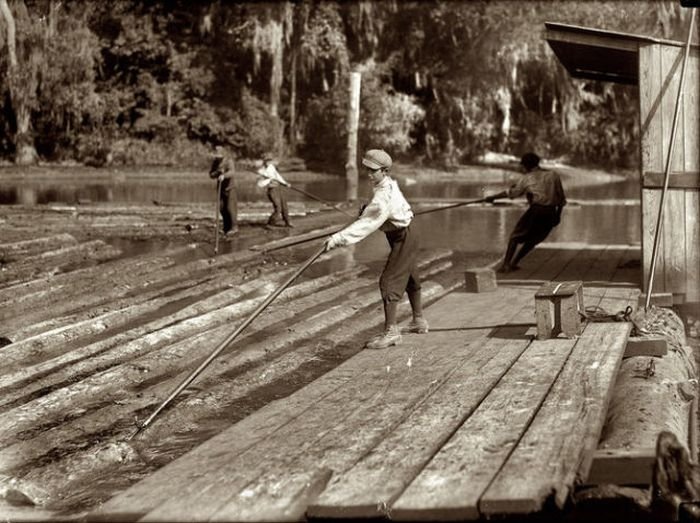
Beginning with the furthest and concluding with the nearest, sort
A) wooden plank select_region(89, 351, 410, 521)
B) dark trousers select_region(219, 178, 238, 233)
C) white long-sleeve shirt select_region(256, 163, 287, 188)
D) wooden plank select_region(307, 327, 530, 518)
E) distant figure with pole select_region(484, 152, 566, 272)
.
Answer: white long-sleeve shirt select_region(256, 163, 287, 188), dark trousers select_region(219, 178, 238, 233), distant figure with pole select_region(484, 152, 566, 272), wooden plank select_region(89, 351, 410, 521), wooden plank select_region(307, 327, 530, 518)

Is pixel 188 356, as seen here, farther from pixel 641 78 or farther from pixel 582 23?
pixel 582 23

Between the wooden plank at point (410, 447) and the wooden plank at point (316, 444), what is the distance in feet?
0.36

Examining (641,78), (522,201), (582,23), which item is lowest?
(522,201)

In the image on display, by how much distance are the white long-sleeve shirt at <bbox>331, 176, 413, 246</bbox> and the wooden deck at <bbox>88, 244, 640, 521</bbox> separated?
97cm

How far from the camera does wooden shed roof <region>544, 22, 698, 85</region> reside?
12.1 m

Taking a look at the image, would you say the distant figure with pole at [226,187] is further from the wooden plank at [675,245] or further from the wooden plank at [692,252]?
the wooden plank at [692,252]

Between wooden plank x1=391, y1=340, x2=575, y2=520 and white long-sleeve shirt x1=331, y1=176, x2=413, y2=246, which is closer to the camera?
wooden plank x1=391, y1=340, x2=575, y2=520

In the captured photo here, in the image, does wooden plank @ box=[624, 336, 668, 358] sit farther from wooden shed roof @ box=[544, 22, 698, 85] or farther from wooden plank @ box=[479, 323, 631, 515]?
wooden shed roof @ box=[544, 22, 698, 85]

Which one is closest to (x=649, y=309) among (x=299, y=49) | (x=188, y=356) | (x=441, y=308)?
(x=441, y=308)

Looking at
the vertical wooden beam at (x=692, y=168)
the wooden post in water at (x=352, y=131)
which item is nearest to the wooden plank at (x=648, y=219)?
the vertical wooden beam at (x=692, y=168)

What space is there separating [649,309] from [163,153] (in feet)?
124

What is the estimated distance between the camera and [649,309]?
37.2 feet

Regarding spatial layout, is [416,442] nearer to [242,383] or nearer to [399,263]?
[242,383]

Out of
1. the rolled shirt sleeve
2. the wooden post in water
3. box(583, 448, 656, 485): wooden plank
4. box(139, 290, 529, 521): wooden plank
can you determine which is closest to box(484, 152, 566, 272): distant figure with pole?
the rolled shirt sleeve
